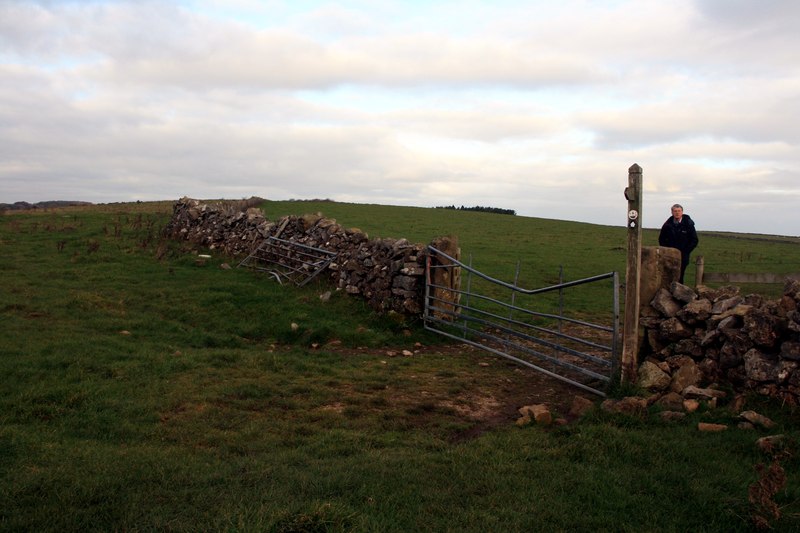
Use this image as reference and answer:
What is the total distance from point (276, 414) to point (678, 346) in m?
4.87

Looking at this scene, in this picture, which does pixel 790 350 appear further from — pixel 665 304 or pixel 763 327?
pixel 665 304

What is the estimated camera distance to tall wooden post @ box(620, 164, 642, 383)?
6.97 meters

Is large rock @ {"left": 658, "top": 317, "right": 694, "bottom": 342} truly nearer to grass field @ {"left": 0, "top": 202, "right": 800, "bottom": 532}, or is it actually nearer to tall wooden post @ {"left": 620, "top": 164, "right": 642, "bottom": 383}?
tall wooden post @ {"left": 620, "top": 164, "right": 642, "bottom": 383}

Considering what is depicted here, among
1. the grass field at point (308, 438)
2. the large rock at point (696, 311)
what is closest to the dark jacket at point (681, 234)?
the large rock at point (696, 311)

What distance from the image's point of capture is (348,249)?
1364 cm

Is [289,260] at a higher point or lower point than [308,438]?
higher

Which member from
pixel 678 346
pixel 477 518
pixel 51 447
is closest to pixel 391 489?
pixel 477 518

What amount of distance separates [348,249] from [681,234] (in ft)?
23.6

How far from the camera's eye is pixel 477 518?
3.92m

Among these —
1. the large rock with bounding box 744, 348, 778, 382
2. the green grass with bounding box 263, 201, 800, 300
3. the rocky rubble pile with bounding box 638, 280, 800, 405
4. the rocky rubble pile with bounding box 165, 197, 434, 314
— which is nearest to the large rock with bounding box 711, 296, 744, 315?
the rocky rubble pile with bounding box 638, 280, 800, 405

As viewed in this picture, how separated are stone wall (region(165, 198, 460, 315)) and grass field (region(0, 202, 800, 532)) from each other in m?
0.72

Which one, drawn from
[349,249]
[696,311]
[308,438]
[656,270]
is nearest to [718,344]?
[696,311]

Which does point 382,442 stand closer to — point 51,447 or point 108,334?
point 51,447

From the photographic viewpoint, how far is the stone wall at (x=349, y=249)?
11578 mm
